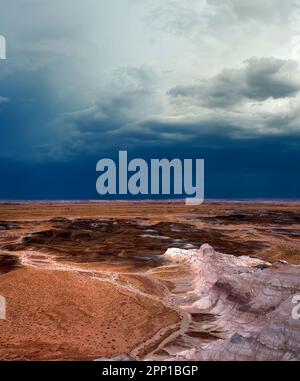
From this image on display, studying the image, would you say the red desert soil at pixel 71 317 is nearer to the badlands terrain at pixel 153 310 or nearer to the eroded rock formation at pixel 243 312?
the badlands terrain at pixel 153 310

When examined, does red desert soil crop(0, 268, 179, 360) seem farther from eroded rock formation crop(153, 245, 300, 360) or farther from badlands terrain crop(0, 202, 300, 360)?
eroded rock formation crop(153, 245, 300, 360)

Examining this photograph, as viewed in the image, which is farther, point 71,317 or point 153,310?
point 153,310

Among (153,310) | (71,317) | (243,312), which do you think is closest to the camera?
(243,312)

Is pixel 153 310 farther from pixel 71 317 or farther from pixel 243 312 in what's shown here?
pixel 243 312

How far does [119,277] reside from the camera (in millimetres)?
33500

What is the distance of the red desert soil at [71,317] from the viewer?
19.7m

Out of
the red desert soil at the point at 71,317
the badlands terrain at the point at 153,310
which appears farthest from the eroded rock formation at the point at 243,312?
the red desert soil at the point at 71,317

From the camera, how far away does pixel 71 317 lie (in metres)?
23.9

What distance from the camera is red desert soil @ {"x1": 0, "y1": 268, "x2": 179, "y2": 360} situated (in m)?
19.7

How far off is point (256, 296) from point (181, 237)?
3978cm

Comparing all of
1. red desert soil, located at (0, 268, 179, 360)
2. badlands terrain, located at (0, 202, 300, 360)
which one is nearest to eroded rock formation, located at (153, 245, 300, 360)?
badlands terrain, located at (0, 202, 300, 360)

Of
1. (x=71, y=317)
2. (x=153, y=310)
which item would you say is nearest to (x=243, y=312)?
(x=153, y=310)
